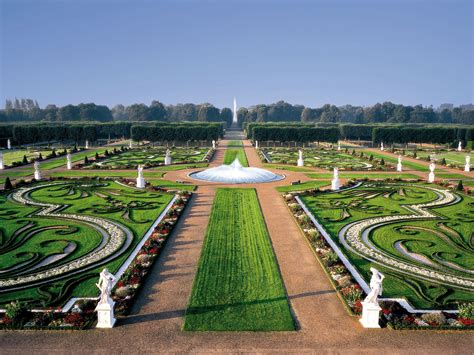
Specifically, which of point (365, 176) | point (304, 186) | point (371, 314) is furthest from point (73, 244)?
point (365, 176)

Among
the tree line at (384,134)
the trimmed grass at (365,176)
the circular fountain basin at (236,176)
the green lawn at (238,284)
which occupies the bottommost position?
the green lawn at (238,284)

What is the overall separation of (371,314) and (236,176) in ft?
88.5

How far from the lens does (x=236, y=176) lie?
39094mm

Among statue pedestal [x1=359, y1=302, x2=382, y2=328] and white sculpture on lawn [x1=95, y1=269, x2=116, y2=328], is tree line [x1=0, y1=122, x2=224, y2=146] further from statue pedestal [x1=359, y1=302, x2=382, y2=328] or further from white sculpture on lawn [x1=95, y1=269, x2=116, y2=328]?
statue pedestal [x1=359, y1=302, x2=382, y2=328]

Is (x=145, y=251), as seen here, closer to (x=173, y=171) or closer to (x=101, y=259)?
(x=101, y=259)

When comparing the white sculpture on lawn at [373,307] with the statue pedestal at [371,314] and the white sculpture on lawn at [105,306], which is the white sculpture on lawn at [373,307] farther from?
the white sculpture on lawn at [105,306]

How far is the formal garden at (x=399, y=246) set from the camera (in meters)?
14.3

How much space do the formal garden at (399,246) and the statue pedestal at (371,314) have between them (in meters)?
0.47

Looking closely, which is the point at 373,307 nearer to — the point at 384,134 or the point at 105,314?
the point at 105,314

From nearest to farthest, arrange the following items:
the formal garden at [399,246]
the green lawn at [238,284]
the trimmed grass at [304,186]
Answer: the green lawn at [238,284] → the formal garden at [399,246] → the trimmed grass at [304,186]

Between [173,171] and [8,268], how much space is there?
29.8 meters

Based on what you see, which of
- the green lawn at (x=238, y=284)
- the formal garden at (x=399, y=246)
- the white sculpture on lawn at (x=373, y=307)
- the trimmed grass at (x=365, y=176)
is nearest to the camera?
the white sculpture on lawn at (x=373, y=307)

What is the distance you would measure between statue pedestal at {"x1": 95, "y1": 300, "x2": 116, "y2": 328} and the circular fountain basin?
1014 inches

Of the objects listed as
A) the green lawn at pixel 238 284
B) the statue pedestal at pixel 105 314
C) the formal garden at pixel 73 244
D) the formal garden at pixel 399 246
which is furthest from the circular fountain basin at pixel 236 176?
the statue pedestal at pixel 105 314
